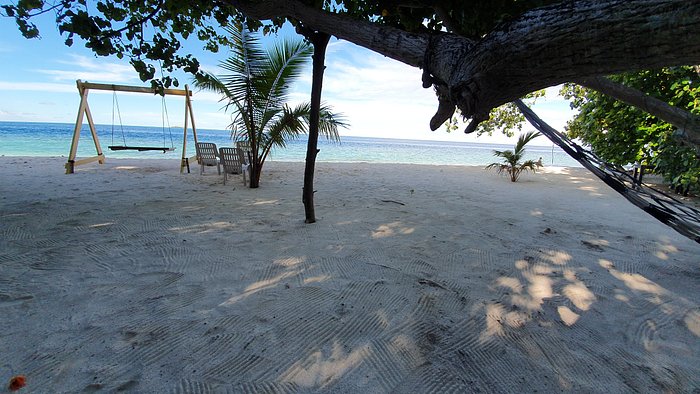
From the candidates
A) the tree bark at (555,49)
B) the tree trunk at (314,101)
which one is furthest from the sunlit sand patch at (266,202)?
the tree bark at (555,49)

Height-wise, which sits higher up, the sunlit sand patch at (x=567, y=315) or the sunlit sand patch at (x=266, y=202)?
the sunlit sand patch at (x=266, y=202)

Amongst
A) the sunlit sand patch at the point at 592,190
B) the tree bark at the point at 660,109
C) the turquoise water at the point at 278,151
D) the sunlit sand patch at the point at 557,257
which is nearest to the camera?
the tree bark at the point at 660,109

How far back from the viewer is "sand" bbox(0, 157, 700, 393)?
5.21 ft

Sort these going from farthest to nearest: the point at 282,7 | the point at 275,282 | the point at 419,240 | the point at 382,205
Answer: the point at 382,205 < the point at 419,240 < the point at 282,7 < the point at 275,282

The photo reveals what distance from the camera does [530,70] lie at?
66.9 inches

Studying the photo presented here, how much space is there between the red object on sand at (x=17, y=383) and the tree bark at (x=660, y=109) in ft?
13.1

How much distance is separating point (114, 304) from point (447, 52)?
2.84 m

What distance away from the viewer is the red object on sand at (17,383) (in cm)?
141

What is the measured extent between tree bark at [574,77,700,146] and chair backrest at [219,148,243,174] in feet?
21.5

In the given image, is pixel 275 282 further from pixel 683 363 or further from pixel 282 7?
pixel 282 7

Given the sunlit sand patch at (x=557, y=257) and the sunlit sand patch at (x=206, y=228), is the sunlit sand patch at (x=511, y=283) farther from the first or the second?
the sunlit sand patch at (x=206, y=228)

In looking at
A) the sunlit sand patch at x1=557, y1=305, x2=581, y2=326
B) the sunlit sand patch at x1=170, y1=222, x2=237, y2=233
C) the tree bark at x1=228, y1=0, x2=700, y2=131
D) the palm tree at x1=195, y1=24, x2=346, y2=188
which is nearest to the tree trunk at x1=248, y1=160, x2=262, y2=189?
the palm tree at x1=195, y1=24, x2=346, y2=188

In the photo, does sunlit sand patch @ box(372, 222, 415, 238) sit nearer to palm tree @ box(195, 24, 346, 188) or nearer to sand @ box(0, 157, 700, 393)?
sand @ box(0, 157, 700, 393)

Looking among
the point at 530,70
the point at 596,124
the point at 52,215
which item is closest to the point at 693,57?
the point at 530,70
